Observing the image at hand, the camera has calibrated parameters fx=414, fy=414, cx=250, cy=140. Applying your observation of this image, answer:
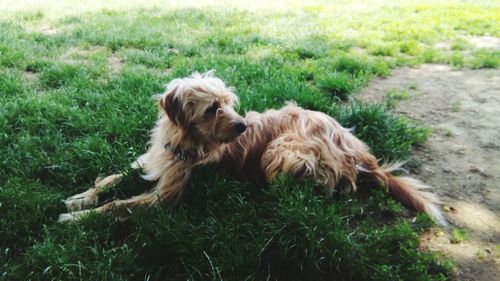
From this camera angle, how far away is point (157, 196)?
362 cm

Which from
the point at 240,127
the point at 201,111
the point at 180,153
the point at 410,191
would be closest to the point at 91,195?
the point at 180,153

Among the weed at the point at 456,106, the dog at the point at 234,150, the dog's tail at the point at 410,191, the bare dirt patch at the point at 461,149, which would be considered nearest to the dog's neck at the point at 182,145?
the dog at the point at 234,150

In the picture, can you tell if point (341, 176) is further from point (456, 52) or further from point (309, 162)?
point (456, 52)

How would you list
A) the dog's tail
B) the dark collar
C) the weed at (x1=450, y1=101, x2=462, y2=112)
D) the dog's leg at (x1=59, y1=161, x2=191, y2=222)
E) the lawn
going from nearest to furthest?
1. the lawn
2. the dog's leg at (x1=59, y1=161, x2=191, y2=222)
3. the dog's tail
4. the dark collar
5. the weed at (x1=450, y1=101, x2=462, y2=112)

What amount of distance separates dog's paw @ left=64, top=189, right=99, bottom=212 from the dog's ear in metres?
1.04

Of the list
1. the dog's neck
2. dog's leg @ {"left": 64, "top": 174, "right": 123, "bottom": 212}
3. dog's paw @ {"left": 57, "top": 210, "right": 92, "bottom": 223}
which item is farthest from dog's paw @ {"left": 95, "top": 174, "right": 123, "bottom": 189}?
the dog's neck

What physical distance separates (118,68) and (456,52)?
5902 mm

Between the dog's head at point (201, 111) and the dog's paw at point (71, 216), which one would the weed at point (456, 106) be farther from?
the dog's paw at point (71, 216)

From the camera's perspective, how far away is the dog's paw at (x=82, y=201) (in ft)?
11.9

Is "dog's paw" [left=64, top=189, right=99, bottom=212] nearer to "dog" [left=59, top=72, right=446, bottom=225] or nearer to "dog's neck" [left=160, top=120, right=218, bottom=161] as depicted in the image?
"dog" [left=59, top=72, right=446, bottom=225]

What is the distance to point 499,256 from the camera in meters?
3.22

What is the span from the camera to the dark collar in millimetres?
3725

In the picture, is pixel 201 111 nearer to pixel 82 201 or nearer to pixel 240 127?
pixel 240 127

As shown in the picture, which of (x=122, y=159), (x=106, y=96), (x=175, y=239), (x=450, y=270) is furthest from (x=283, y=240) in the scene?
(x=106, y=96)
